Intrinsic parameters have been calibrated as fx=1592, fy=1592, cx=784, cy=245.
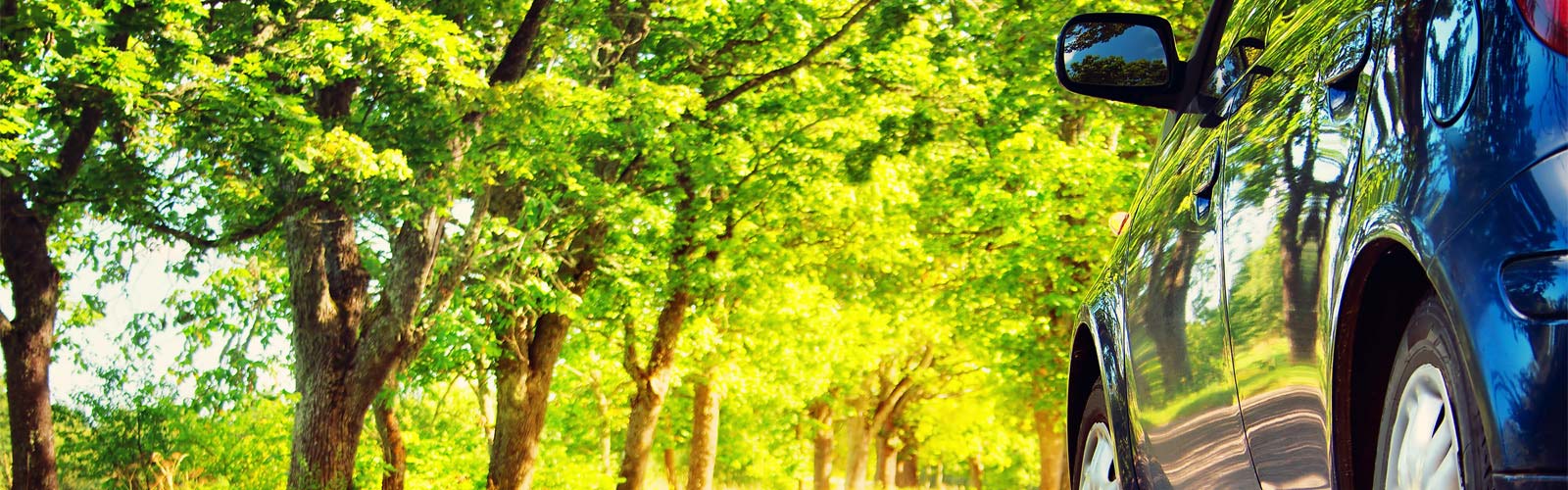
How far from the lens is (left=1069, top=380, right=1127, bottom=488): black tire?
3.68 m

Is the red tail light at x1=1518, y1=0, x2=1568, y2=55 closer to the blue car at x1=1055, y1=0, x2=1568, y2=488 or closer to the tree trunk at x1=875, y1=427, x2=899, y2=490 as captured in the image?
the blue car at x1=1055, y1=0, x2=1568, y2=488

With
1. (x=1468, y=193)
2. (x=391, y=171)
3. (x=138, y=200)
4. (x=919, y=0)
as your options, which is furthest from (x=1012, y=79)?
(x=1468, y=193)

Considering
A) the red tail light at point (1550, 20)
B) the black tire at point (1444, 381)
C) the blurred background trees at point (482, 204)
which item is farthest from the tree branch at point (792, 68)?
the red tail light at point (1550, 20)

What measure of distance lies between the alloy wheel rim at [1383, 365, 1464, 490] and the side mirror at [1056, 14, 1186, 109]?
60.4 inches

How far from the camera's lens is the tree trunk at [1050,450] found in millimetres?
25141

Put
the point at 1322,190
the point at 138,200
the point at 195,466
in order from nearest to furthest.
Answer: the point at 1322,190, the point at 138,200, the point at 195,466

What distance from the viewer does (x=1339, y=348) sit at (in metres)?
1.91

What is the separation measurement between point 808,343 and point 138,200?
56.9ft

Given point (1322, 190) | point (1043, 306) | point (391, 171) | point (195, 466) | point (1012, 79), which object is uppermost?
point (1012, 79)

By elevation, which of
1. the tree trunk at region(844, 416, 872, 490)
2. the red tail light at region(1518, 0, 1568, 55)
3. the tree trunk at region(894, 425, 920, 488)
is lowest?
the red tail light at region(1518, 0, 1568, 55)

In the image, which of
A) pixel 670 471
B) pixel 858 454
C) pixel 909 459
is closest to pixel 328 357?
pixel 670 471

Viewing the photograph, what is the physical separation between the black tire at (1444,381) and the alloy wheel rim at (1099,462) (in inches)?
59.4

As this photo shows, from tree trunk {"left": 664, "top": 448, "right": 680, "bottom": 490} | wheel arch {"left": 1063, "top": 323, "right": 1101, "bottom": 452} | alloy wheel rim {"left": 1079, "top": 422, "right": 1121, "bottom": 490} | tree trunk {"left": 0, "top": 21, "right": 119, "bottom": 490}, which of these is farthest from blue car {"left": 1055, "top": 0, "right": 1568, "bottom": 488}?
tree trunk {"left": 664, "top": 448, "right": 680, "bottom": 490}

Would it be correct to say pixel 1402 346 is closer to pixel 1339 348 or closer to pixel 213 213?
pixel 1339 348
